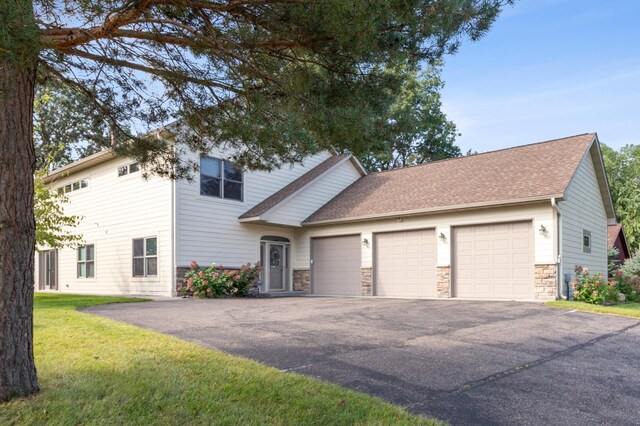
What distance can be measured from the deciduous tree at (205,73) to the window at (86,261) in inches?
511

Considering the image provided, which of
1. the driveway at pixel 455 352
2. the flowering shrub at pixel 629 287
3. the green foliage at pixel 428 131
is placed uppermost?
the green foliage at pixel 428 131

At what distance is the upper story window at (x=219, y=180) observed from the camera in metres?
15.7

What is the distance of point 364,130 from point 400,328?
3.83m

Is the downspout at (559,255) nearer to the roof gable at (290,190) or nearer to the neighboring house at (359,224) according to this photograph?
the neighboring house at (359,224)

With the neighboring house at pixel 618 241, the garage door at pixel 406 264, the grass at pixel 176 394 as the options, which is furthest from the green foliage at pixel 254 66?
the neighboring house at pixel 618 241

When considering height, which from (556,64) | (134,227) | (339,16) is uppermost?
(556,64)

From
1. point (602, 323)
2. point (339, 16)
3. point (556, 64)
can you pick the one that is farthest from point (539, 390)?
point (556, 64)

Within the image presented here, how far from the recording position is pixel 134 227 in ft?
53.9

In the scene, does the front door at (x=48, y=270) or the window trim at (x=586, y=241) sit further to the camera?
the front door at (x=48, y=270)

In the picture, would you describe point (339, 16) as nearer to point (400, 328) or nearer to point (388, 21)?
point (388, 21)

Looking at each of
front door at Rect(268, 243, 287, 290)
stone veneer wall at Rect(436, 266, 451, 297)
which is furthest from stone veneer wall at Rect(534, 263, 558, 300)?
front door at Rect(268, 243, 287, 290)

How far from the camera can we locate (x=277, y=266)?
58.9 ft

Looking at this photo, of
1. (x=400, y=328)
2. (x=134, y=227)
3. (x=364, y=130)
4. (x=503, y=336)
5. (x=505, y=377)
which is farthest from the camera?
(x=134, y=227)

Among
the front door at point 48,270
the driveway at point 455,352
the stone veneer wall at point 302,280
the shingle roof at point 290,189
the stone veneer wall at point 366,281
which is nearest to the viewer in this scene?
the driveway at point 455,352
